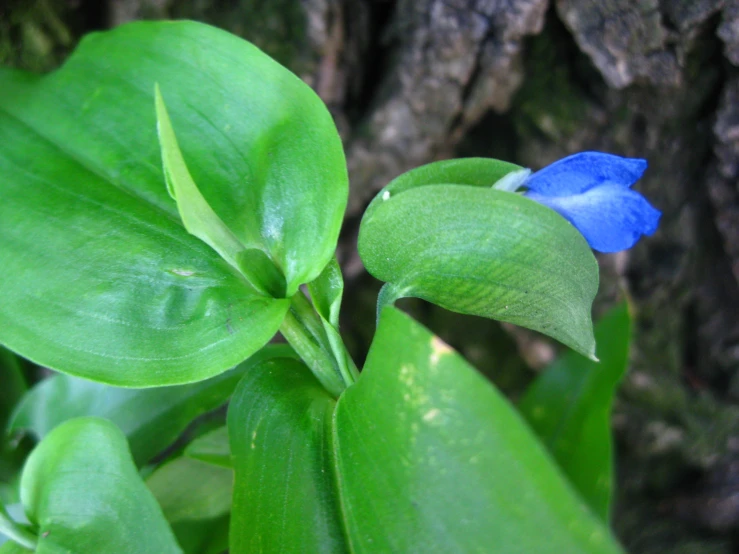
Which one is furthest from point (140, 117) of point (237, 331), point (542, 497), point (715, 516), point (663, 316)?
point (715, 516)

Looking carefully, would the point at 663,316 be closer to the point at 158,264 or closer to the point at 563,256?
the point at 563,256

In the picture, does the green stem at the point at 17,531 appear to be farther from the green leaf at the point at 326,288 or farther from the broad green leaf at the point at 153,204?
the green leaf at the point at 326,288

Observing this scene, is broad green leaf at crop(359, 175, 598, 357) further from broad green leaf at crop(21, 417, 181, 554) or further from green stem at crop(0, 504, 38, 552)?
green stem at crop(0, 504, 38, 552)

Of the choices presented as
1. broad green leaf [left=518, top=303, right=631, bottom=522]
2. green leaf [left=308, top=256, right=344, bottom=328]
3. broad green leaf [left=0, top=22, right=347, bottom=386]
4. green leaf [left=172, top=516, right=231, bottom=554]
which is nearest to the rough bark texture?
broad green leaf [left=518, top=303, right=631, bottom=522]

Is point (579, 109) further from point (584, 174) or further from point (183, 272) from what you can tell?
point (183, 272)

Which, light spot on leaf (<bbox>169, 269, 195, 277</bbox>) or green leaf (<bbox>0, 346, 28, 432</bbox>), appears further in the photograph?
green leaf (<bbox>0, 346, 28, 432</bbox>)

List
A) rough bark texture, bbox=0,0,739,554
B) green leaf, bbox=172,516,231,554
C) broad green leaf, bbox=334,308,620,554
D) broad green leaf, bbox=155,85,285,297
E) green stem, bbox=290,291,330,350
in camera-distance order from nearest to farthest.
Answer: broad green leaf, bbox=334,308,620,554
broad green leaf, bbox=155,85,285,297
green stem, bbox=290,291,330,350
green leaf, bbox=172,516,231,554
rough bark texture, bbox=0,0,739,554
